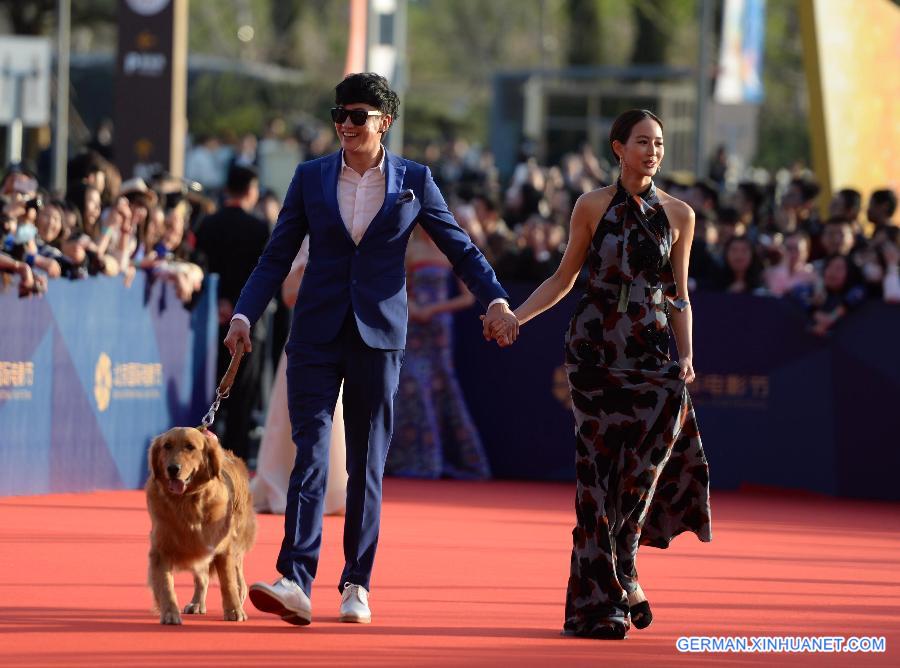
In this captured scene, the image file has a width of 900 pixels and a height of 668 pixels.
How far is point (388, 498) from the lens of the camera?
1477cm

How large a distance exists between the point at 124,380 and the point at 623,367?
266 inches

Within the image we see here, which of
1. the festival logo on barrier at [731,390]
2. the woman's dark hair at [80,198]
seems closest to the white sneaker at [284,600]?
the woman's dark hair at [80,198]

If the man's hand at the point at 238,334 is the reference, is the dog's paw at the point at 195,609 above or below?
below

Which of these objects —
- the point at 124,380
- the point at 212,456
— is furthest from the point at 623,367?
the point at 124,380

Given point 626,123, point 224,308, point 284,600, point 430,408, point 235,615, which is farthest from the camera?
point 430,408

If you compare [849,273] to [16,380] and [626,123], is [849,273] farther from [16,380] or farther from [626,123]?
[626,123]

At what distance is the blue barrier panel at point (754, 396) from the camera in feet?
51.4

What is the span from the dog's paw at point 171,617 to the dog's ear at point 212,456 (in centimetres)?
56

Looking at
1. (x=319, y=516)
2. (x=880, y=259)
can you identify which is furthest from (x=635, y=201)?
(x=880, y=259)

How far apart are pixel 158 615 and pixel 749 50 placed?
102 feet

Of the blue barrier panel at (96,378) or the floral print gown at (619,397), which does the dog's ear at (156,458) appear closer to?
the floral print gown at (619,397)

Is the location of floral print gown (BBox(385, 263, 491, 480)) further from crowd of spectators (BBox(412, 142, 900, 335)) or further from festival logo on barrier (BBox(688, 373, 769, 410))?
festival logo on barrier (BBox(688, 373, 769, 410))

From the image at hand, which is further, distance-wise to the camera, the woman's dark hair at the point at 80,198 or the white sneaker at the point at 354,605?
the woman's dark hair at the point at 80,198

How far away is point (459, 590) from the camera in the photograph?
9.88 m
